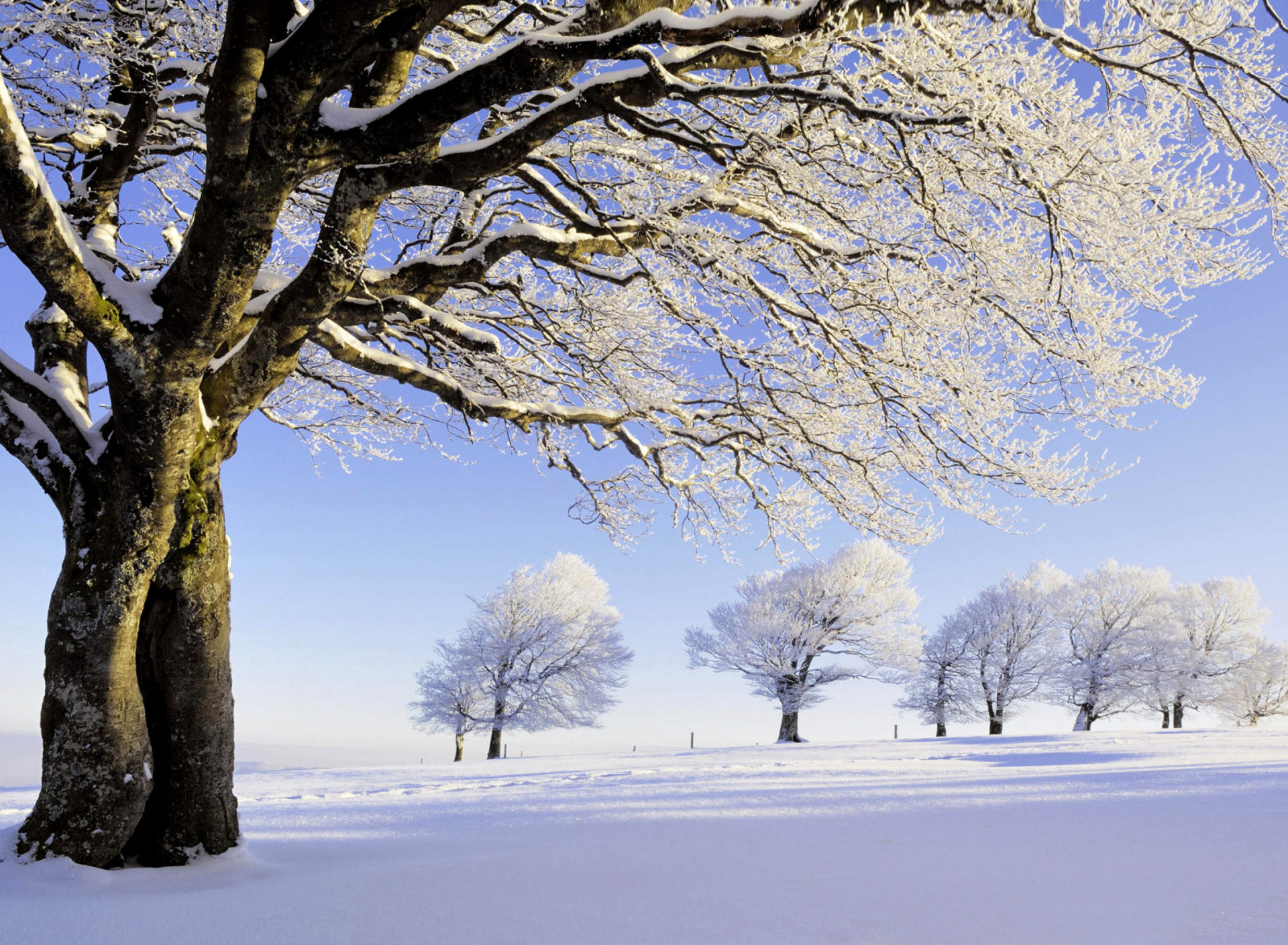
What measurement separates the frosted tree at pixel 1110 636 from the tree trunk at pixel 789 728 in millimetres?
11649

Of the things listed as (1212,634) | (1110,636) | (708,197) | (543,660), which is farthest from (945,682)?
(708,197)

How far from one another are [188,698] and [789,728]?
2535 centimetres

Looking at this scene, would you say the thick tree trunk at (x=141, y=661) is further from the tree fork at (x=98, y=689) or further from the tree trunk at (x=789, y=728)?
the tree trunk at (x=789, y=728)

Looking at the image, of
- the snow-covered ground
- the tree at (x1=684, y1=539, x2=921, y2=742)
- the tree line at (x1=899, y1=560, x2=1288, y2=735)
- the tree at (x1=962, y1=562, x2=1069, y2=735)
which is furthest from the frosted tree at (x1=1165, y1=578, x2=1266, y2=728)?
the snow-covered ground

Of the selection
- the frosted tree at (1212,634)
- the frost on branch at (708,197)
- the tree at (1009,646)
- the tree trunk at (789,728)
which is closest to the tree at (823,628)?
the tree trunk at (789,728)

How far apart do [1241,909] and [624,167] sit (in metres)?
5.48

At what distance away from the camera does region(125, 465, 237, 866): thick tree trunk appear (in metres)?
4.48

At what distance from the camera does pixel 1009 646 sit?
31656 millimetres

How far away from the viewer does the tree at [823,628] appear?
90.0 feet

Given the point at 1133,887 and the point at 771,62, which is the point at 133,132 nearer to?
the point at 771,62

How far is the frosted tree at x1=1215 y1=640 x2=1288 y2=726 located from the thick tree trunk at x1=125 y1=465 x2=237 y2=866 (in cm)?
3789

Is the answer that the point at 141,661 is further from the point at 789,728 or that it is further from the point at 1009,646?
the point at 1009,646

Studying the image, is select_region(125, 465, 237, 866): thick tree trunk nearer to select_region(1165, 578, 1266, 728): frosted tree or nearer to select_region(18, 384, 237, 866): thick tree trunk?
select_region(18, 384, 237, 866): thick tree trunk

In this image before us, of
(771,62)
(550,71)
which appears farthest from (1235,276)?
(550,71)
